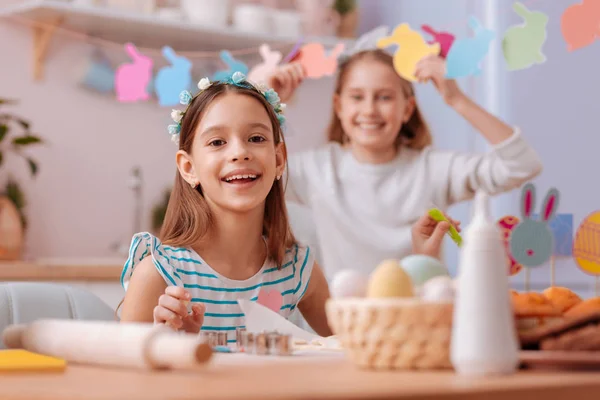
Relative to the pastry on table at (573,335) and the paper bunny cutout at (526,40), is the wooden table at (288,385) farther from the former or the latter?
the paper bunny cutout at (526,40)

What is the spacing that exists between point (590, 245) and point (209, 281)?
59 cm

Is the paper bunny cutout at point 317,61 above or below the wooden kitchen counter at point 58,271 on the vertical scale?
above

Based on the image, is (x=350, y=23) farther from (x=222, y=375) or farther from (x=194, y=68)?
(x=222, y=375)

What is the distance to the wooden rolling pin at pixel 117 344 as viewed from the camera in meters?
0.67

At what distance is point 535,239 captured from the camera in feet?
3.87

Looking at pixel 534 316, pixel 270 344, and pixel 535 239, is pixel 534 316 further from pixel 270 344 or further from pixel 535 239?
pixel 535 239

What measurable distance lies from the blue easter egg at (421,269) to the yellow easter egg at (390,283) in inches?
2.9

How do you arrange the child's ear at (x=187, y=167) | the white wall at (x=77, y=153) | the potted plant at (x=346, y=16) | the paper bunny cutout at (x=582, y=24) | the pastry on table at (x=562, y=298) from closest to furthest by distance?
the pastry on table at (x=562, y=298) → the child's ear at (x=187, y=167) → the paper bunny cutout at (x=582, y=24) → the white wall at (x=77, y=153) → the potted plant at (x=346, y=16)

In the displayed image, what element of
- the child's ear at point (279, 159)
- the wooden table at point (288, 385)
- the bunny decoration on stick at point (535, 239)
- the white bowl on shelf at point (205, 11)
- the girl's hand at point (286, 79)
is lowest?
the wooden table at point (288, 385)

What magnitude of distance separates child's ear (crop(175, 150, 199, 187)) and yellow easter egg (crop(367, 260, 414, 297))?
0.79 metres

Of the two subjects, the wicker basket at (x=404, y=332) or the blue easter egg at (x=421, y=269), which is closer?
the wicker basket at (x=404, y=332)

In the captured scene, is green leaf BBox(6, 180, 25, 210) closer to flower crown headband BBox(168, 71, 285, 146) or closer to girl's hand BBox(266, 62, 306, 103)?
girl's hand BBox(266, 62, 306, 103)

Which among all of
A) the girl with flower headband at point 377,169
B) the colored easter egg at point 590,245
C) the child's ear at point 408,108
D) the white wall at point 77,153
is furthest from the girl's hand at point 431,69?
the white wall at point 77,153

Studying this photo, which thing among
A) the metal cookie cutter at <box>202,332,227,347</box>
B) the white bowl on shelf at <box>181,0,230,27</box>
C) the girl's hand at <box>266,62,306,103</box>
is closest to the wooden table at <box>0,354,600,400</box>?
the metal cookie cutter at <box>202,332,227,347</box>
